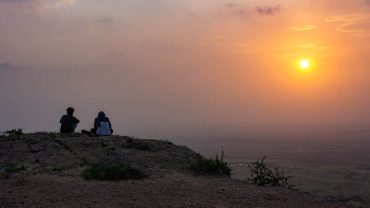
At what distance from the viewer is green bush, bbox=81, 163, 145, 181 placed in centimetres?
1532

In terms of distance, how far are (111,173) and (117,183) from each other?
82 centimetres

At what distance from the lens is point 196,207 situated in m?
11.8

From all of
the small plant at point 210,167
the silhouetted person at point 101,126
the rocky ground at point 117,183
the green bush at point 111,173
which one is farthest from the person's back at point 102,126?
the green bush at point 111,173

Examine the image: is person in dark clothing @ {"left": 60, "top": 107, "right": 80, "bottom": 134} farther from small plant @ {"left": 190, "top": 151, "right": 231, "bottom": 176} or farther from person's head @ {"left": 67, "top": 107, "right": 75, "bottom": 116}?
small plant @ {"left": 190, "top": 151, "right": 231, "bottom": 176}

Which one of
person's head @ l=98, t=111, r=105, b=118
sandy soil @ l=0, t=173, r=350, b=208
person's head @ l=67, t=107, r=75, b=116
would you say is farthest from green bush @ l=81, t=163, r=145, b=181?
person's head @ l=67, t=107, r=75, b=116

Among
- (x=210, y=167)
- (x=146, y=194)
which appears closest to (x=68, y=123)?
(x=210, y=167)

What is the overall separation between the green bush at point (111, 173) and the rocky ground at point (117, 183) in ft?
0.88

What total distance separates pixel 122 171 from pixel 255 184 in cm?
376

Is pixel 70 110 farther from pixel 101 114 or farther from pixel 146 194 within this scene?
pixel 146 194

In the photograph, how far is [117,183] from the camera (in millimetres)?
14688

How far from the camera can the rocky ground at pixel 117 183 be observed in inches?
486

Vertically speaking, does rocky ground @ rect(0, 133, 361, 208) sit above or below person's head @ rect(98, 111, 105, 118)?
below

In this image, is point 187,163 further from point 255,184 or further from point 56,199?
point 56,199

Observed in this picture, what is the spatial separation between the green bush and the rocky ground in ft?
0.88
